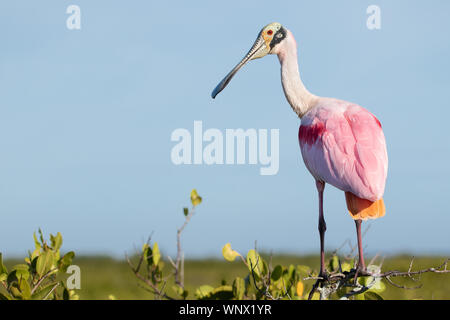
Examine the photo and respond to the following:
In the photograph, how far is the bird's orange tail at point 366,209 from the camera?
198 inches

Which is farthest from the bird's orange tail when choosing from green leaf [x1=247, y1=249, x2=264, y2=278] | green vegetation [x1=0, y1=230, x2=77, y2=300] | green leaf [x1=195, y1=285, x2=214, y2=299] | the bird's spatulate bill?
green vegetation [x1=0, y1=230, x2=77, y2=300]

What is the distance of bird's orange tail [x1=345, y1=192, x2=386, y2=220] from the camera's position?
5031mm

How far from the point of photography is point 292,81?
19.0ft

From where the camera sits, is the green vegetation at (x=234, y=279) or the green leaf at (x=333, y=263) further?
the green leaf at (x=333, y=263)

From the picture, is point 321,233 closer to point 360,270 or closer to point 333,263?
point 360,270

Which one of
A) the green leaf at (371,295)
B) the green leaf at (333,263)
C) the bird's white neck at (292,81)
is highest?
the bird's white neck at (292,81)

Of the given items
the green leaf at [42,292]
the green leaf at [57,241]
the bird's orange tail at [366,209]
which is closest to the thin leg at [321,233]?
the bird's orange tail at [366,209]

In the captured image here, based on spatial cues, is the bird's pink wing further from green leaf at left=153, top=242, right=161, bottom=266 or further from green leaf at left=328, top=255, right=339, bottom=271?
green leaf at left=153, top=242, right=161, bottom=266

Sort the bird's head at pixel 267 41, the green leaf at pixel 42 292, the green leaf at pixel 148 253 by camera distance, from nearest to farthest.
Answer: the green leaf at pixel 42 292 < the bird's head at pixel 267 41 < the green leaf at pixel 148 253

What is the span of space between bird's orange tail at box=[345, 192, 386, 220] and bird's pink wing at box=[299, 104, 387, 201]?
0.29 feet

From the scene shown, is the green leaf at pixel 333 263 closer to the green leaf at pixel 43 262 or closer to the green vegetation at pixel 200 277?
the green leaf at pixel 43 262

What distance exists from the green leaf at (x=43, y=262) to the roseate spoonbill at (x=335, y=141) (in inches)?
99.4

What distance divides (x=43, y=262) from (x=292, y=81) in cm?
300
